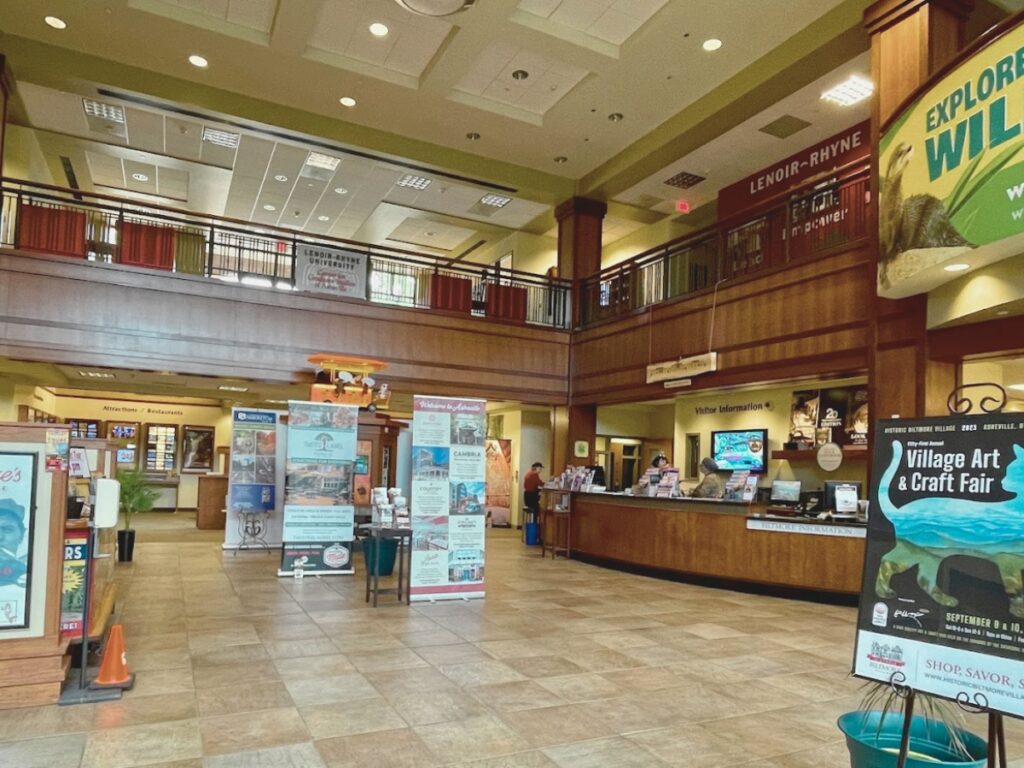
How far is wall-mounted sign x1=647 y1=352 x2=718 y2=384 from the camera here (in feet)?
32.1

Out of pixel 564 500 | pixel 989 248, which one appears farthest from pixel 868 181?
pixel 564 500

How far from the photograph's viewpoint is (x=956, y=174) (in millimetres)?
5668

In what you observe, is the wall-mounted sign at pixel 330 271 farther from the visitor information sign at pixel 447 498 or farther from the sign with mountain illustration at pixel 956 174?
the sign with mountain illustration at pixel 956 174

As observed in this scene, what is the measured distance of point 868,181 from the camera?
27.1 ft

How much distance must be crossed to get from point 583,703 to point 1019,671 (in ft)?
8.21

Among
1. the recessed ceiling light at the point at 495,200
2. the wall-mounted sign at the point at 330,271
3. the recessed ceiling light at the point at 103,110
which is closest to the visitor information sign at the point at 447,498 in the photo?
the wall-mounted sign at the point at 330,271

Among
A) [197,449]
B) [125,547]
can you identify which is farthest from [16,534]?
[197,449]

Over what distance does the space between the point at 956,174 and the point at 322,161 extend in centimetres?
1036

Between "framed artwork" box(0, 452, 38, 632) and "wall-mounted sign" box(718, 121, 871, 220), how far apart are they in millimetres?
9644

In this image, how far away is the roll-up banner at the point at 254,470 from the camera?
10586 millimetres

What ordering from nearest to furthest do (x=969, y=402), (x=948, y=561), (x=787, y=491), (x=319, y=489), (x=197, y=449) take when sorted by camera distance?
(x=948, y=561) < (x=969, y=402) < (x=319, y=489) < (x=787, y=491) < (x=197, y=449)

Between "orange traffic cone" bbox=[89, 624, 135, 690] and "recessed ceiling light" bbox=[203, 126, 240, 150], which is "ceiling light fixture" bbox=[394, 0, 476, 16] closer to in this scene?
"recessed ceiling light" bbox=[203, 126, 240, 150]

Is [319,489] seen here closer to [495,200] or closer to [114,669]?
[114,669]

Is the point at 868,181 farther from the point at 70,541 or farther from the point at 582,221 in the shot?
the point at 70,541
